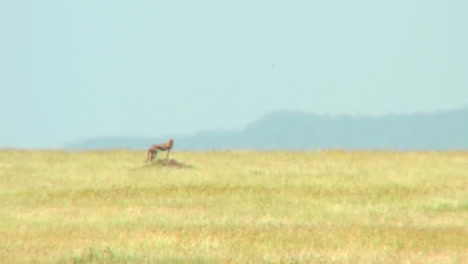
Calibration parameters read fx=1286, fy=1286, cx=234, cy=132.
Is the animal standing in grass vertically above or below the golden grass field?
above

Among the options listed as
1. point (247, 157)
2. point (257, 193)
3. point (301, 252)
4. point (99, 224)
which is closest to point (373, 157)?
point (247, 157)

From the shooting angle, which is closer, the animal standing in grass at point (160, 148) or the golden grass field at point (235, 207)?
the golden grass field at point (235, 207)

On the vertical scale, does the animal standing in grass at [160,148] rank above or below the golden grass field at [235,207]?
above

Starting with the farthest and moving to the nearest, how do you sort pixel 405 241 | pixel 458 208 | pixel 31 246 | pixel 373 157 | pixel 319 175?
pixel 373 157 → pixel 319 175 → pixel 458 208 → pixel 405 241 → pixel 31 246

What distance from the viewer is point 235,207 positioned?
71.9 feet

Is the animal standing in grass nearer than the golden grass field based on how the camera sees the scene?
No

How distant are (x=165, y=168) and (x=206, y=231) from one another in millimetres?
11931

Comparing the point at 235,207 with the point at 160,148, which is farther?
the point at 160,148

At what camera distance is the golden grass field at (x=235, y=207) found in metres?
15.1

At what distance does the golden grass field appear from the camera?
15.1 m

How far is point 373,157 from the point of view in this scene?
33.4 metres

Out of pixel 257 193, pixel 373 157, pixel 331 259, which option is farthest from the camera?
pixel 373 157

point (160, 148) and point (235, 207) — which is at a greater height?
point (160, 148)

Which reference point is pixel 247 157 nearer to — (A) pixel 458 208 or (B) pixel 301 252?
(A) pixel 458 208
